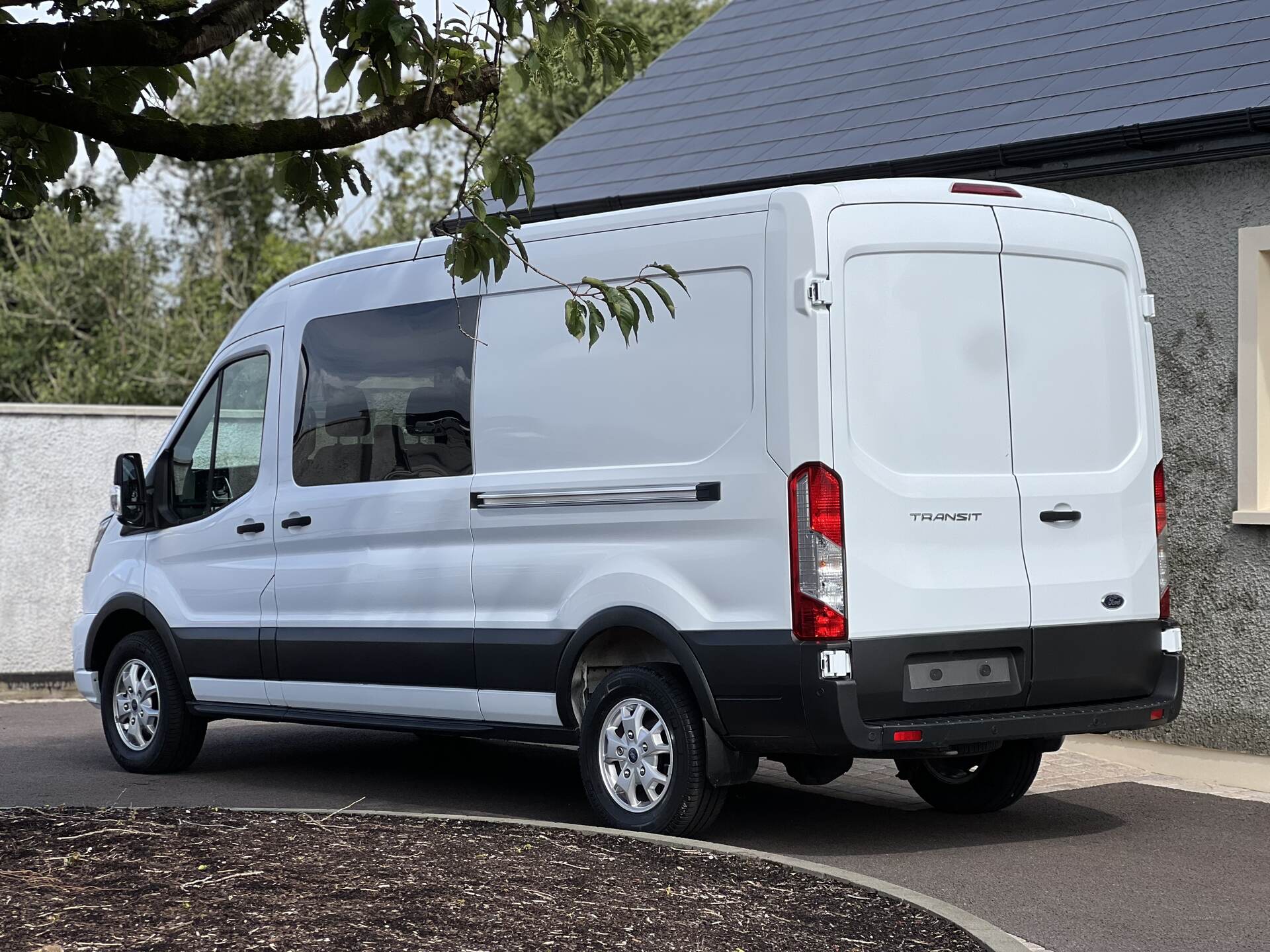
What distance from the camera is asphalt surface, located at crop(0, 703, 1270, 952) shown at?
20.2 feet

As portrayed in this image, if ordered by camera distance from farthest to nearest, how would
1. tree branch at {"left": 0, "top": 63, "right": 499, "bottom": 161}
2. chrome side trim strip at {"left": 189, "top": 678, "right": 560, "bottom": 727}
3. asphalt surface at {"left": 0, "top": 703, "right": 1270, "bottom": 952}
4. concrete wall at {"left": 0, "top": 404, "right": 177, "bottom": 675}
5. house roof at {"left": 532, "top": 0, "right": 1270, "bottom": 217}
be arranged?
1. concrete wall at {"left": 0, "top": 404, "right": 177, "bottom": 675}
2. house roof at {"left": 532, "top": 0, "right": 1270, "bottom": 217}
3. chrome side trim strip at {"left": 189, "top": 678, "right": 560, "bottom": 727}
4. asphalt surface at {"left": 0, "top": 703, "right": 1270, "bottom": 952}
5. tree branch at {"left": 0, "top": 63, "right": 499, "bottom": 161}

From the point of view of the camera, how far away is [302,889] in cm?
565

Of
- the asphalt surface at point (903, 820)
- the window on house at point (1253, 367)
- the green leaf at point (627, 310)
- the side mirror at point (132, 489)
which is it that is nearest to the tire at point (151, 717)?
the asphalt surface at point (903, 820)

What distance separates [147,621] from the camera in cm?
992

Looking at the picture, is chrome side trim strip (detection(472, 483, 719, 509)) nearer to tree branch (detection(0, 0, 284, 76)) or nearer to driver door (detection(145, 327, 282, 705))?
driver door (detection(145, 327, 282, 705))

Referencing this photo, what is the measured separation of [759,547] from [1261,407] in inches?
173

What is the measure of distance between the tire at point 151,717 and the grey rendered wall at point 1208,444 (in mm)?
5623

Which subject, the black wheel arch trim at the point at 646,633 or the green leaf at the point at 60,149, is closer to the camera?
the green leaf at the point at 60,149

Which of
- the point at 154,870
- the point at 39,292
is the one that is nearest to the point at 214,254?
the point at 39,292

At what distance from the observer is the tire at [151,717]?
9.53 meters

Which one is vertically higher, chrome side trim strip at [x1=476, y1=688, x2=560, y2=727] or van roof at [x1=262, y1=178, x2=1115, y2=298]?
van roof at [x1=262, y1=178, x2=1115, y2=298]

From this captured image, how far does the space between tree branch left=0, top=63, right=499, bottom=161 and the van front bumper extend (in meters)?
2.58

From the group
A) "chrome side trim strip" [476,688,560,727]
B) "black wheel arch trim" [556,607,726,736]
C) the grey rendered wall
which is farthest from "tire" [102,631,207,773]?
the grey rendered wall

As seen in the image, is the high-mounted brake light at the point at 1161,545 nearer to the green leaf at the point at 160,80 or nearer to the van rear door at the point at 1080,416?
the van rear door at the point at 1080,416
